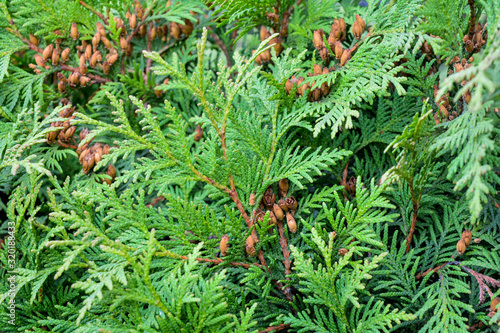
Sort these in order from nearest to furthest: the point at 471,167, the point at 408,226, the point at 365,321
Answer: the point at 471,167
the point at 365,321
the point at 408,226

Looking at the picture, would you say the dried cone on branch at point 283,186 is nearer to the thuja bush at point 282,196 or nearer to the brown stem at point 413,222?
the thuja bush at point 282,196

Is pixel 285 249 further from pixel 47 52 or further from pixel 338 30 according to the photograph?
pixel 47 52

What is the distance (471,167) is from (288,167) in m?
0.32

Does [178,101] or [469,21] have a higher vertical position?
[469,21]

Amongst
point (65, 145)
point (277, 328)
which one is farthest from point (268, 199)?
point (65, 145)

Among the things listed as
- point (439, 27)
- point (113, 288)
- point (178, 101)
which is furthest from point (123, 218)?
point (439, 27)

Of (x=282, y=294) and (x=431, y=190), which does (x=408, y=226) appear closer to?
(x=431, y=190)

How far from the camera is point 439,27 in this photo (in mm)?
787

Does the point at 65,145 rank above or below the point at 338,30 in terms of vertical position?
below

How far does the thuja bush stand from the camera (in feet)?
2.38

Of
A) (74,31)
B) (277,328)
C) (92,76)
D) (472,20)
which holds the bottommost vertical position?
(277,328)

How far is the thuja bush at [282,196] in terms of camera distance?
2.38 ft

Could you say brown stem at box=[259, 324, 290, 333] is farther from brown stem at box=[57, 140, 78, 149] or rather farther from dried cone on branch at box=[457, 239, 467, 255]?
brown stem at box=[57, 140, 78, 149]

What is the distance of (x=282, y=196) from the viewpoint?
89 centimetres
